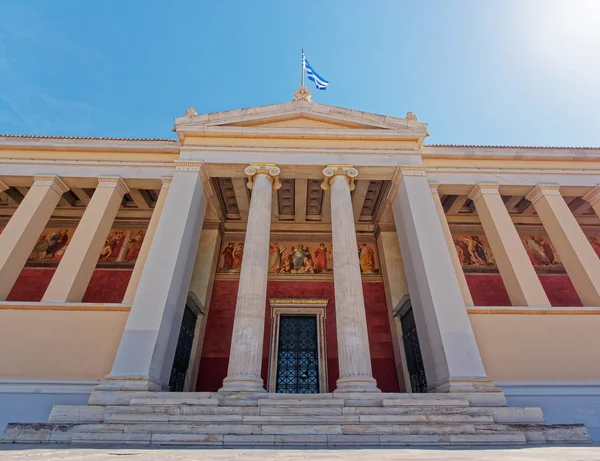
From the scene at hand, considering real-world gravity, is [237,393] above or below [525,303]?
below

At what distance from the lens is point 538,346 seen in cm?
820

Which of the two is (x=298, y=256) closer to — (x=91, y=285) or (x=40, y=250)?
(x=91, y=285)

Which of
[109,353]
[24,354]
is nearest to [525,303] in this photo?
[109,353]

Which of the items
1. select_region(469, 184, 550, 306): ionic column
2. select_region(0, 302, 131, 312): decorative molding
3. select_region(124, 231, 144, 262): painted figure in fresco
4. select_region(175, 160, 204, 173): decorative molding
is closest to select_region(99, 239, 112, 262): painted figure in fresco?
select_region(124, 231, 144, 262): painted figure in fresco

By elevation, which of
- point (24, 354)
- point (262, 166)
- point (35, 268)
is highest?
point (262, 166)

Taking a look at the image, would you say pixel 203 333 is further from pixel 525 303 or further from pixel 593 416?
pixel 593 416

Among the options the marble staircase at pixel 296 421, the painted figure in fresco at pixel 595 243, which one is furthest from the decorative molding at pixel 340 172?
the painted figure in fresco at pixel 595 243

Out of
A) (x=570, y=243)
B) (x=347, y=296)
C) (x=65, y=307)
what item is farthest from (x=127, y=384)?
(x=570, y=243)

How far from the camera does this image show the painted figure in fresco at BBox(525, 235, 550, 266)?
1312cm

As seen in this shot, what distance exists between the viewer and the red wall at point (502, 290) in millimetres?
12202

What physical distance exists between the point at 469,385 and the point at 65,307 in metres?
9.69

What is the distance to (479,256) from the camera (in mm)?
13156

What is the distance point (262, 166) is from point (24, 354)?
7.78m

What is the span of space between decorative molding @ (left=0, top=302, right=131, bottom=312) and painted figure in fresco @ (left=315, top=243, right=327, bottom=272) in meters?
7.38
